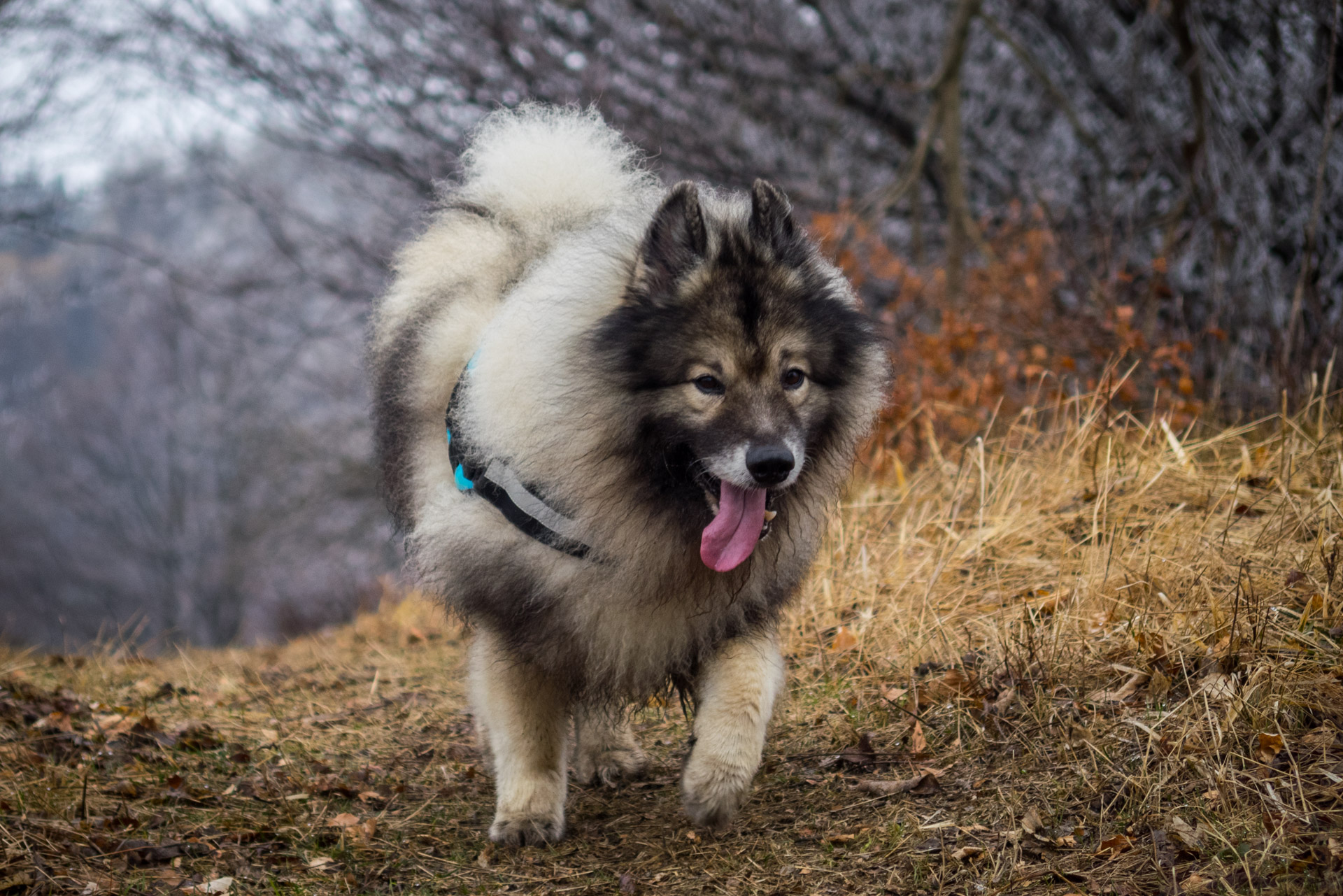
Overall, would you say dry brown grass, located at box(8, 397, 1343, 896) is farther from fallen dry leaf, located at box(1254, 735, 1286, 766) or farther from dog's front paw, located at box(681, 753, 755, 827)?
dog's front paw, located at box(681, 753, 755, 827)

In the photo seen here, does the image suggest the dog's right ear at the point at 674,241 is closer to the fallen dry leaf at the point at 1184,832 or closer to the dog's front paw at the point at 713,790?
the dog's front paw at the point at 713,790

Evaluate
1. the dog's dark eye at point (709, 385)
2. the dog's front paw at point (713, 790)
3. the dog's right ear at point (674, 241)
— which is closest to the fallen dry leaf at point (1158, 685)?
the dog's front paw at point (713, 790)

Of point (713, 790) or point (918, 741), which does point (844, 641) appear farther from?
point (713, 790)

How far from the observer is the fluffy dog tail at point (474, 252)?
3.32 m

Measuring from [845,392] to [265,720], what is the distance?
9.54 ft

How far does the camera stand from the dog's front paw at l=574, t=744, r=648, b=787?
3.51m

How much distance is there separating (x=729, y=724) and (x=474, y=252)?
1.84m

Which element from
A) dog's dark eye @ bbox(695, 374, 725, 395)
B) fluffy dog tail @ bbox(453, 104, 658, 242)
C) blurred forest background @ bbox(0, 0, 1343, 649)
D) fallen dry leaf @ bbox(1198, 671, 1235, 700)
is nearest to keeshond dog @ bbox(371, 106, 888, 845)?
dog's dark eye @ bbox(695, 374, 725, 395)

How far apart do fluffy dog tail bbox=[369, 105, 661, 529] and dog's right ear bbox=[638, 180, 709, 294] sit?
18.6 inches

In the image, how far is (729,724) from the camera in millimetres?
2701

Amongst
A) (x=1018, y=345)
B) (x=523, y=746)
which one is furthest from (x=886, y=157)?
(x=523, y=746)

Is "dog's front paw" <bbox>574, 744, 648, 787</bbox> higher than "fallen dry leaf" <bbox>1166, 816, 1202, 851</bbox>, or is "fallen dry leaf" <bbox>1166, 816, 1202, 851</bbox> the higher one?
"fallen dry leaf" <bbox>1166, 816, 1202, 851</bbox>

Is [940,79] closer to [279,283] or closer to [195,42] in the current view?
[195,42]

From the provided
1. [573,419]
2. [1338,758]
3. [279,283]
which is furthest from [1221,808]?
[279,283]
